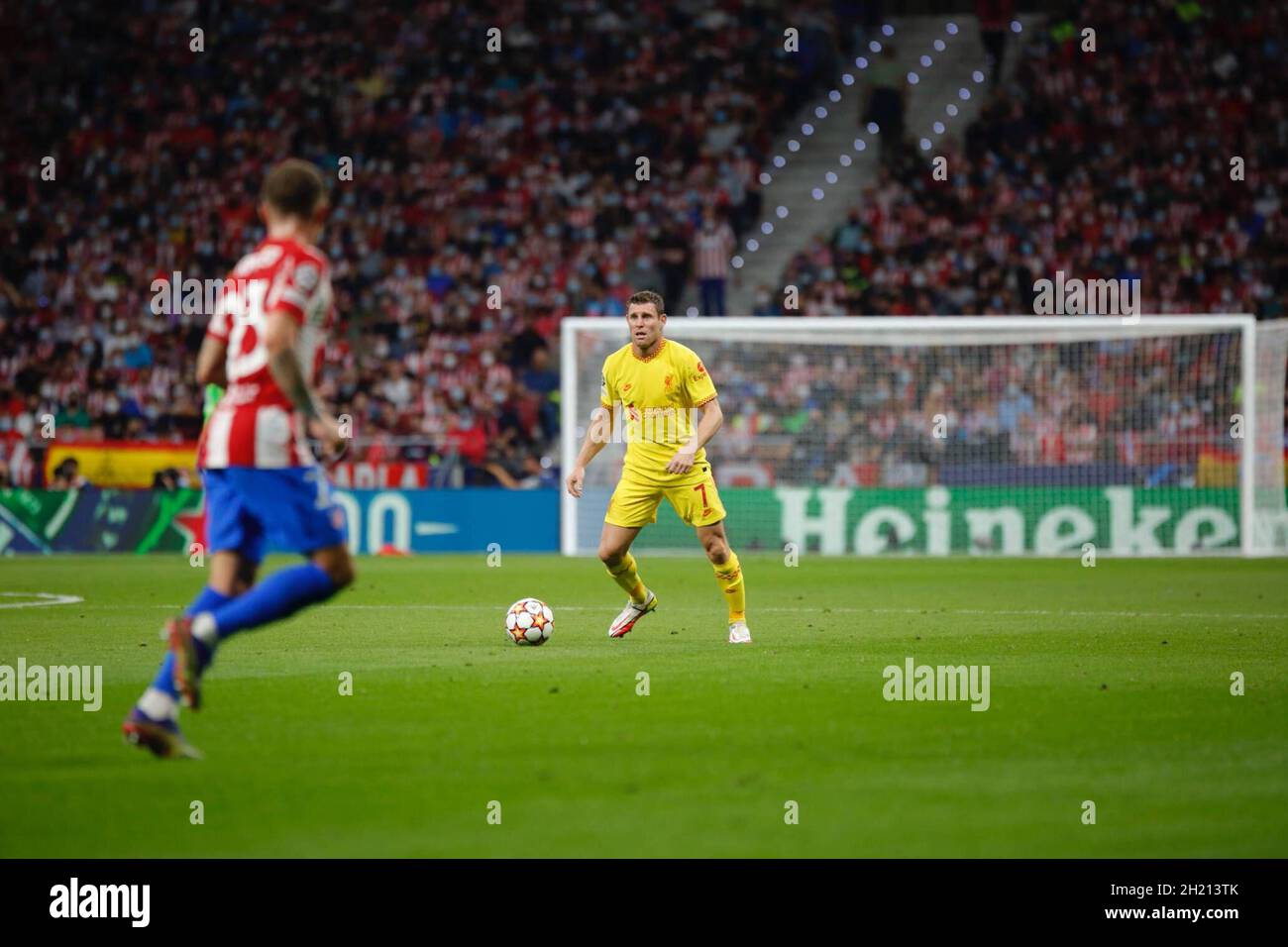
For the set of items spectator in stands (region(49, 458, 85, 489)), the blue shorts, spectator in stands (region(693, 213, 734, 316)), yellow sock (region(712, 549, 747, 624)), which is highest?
spectator in stands (region(693, 213, 734, 316))

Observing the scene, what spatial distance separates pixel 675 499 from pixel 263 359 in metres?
5.61

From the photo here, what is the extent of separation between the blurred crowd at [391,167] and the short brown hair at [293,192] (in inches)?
778

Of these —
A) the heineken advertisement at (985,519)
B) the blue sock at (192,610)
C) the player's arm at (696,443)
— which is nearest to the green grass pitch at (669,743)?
the blue sock at (192,610)

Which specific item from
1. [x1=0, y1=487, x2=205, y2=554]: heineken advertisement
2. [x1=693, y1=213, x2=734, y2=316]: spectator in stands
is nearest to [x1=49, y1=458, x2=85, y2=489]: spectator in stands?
[x1=0, y1=487, x2=205, y2=554]: heineken advertisement

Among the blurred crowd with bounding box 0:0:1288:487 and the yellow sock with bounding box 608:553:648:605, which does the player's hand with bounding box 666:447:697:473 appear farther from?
the blurred crowd with bounding box 0:0:1288:487

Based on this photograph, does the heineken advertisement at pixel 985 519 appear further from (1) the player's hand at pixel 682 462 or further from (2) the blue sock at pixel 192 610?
(2) the blue sock at pixel 192 610

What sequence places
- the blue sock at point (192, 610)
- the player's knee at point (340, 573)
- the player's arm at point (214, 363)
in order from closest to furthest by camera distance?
the blue sock at point (192, 610), the player's knee at point (340, 573), the player's arm at point (214, 363)

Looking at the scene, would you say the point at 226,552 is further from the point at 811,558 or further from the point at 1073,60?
the point at 1073,60

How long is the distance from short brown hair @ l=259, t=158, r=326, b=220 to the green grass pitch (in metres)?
2.25

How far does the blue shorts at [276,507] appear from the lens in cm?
740

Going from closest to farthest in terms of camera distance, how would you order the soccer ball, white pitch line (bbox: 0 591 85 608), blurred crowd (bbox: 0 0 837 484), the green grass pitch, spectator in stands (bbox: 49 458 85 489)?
the green grass pitch < the soccer ball < white pitch line (bbox: 0 591 85 608) < spectator in stands (bbox: 49 458 85 489) < blurred crowd (bbox: 0 0 837 484)

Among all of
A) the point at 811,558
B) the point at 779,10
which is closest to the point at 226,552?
the point at 811,558

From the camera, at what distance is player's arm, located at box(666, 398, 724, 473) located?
1223 centimetres

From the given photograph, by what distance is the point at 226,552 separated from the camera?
760 cm
